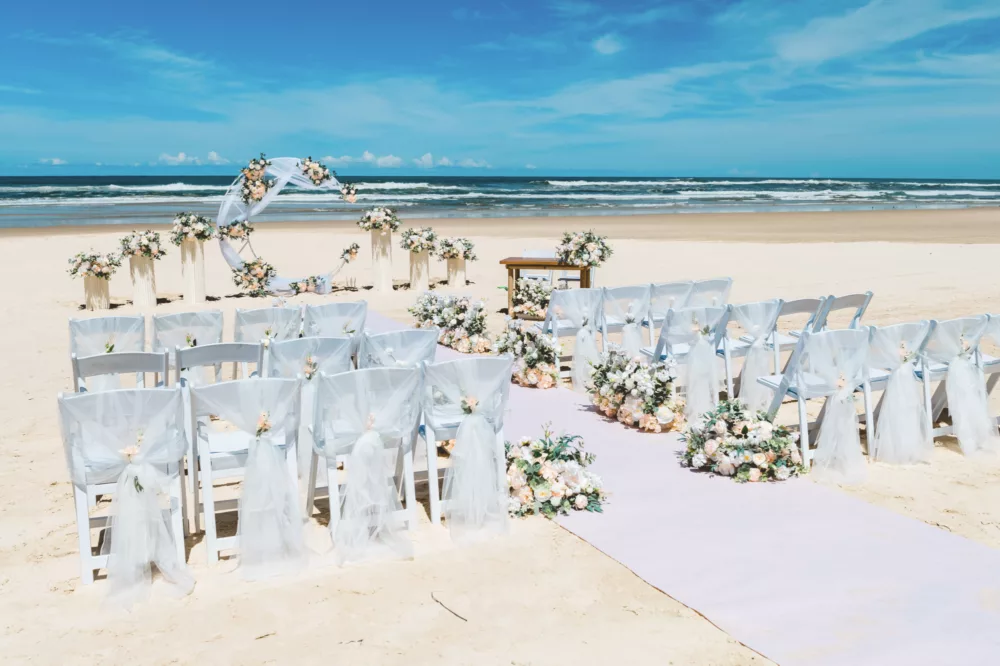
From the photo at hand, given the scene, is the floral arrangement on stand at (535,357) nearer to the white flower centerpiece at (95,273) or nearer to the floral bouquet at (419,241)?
the floral bouquet at (419,241)

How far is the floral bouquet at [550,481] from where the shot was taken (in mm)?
4086

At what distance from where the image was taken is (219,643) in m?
2.99

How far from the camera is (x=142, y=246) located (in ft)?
33.4

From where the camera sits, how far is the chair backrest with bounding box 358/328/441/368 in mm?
4766

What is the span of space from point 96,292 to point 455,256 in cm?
481

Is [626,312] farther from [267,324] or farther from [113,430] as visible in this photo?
[113,430]

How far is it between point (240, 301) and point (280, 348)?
6.71 meters

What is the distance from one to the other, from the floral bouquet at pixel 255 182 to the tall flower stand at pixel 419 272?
2.32m

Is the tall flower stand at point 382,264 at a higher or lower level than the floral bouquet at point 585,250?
lower

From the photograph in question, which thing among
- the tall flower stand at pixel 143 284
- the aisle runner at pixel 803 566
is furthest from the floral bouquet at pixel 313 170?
the aisle runner at pixel 803 566

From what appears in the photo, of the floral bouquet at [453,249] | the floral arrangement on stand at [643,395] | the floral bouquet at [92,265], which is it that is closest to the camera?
the floral arrangement on stand at [643,395]

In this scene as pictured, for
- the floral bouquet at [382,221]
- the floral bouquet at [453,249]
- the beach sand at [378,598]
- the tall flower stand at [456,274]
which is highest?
the floral bouquet at [382,221]

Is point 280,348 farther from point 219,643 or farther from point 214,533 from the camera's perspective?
point 219,643

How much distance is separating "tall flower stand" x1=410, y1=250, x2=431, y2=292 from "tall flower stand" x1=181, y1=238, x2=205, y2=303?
2.94m
